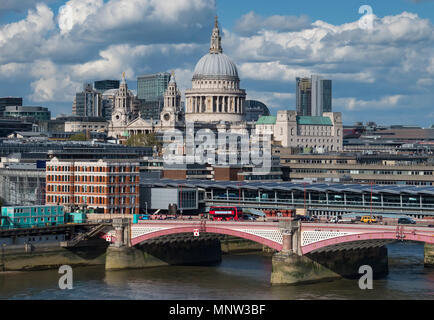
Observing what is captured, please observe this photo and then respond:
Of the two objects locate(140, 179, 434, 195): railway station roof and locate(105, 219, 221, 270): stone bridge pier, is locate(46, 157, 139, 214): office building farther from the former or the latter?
locate(105, 219, 221, 270): stone bridge pier

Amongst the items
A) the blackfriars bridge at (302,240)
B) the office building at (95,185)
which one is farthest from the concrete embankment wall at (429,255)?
the office building at (95,185)

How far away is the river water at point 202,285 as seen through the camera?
70.6 metres

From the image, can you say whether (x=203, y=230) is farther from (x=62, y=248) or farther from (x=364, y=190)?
(x=364, y=190)

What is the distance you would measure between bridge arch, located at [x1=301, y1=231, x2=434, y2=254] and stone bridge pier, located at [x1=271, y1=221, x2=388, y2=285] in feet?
2.90

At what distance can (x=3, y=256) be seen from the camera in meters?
81.9

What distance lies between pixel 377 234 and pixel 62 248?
27.5 meters

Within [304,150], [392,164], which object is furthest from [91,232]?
[304,150]

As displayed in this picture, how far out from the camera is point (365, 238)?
73.2 m

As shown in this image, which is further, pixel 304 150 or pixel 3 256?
pixel 304 150

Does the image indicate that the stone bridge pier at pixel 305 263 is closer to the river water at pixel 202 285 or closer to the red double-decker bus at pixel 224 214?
the river water at pixel 202 285

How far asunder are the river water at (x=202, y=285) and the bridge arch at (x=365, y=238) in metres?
2.78

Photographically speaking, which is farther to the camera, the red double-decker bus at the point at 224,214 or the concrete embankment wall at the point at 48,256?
the red double-decker bus at the point at 224,214

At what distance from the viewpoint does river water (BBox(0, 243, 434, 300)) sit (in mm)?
70625

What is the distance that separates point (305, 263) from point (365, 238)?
5.09m
